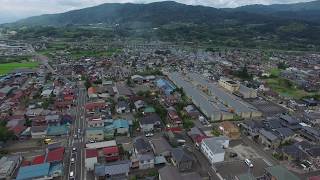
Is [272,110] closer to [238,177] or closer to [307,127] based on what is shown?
[307,127]

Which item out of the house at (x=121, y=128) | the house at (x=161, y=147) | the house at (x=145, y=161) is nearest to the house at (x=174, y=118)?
the house at (x=161, y=147)

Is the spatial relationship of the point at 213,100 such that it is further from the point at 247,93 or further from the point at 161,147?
the point at 161,147

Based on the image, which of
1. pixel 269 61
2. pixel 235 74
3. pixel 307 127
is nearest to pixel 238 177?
pixel 307 127

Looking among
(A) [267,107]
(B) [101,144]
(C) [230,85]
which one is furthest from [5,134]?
(C) [230,85]

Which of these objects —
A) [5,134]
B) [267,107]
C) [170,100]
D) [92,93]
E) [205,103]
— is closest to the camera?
[5,134]

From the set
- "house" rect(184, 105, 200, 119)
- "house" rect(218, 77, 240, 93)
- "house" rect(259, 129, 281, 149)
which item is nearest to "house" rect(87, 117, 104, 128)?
"house" rect(184, 105, 200, 119)

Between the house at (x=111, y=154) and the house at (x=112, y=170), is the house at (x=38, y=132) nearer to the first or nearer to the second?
the house at (x=111, y=154)
